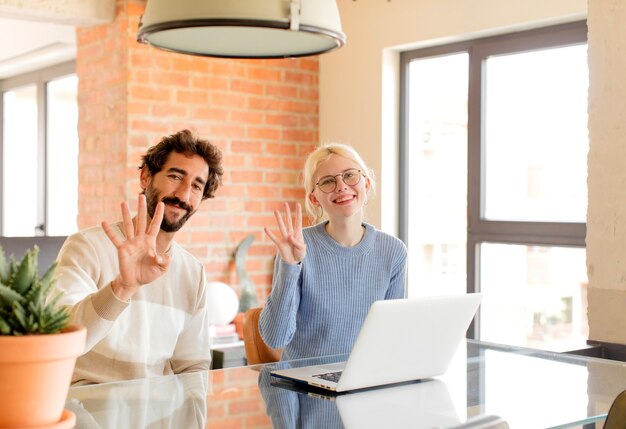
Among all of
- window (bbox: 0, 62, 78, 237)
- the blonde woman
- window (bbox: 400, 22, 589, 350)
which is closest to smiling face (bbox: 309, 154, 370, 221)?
the blonde woman

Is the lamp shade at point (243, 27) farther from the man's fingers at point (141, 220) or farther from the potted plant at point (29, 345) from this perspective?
the potted plant at point (29, 345)

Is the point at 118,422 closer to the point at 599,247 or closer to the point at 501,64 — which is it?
the point at 599,247

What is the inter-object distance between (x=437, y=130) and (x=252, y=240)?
1.12m

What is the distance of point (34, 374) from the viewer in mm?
1101

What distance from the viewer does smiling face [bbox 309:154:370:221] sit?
2668 mm

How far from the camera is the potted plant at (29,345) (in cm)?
108

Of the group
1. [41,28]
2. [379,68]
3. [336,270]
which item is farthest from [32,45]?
[336,270]

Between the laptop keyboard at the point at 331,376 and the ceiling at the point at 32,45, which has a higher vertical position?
the ceiling at the point at 32,45

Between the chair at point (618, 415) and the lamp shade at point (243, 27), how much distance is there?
897 mm

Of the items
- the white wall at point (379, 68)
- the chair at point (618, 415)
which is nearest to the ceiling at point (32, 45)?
the white wall at point (379, 68)

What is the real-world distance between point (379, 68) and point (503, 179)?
0.89 meters

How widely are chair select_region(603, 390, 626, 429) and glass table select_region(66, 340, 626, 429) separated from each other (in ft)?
0.70

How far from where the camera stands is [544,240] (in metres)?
3.86

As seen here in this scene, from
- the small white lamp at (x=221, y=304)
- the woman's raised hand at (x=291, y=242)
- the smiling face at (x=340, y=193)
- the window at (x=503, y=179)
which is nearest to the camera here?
the woman's raised hand at (x=291, y=242)
